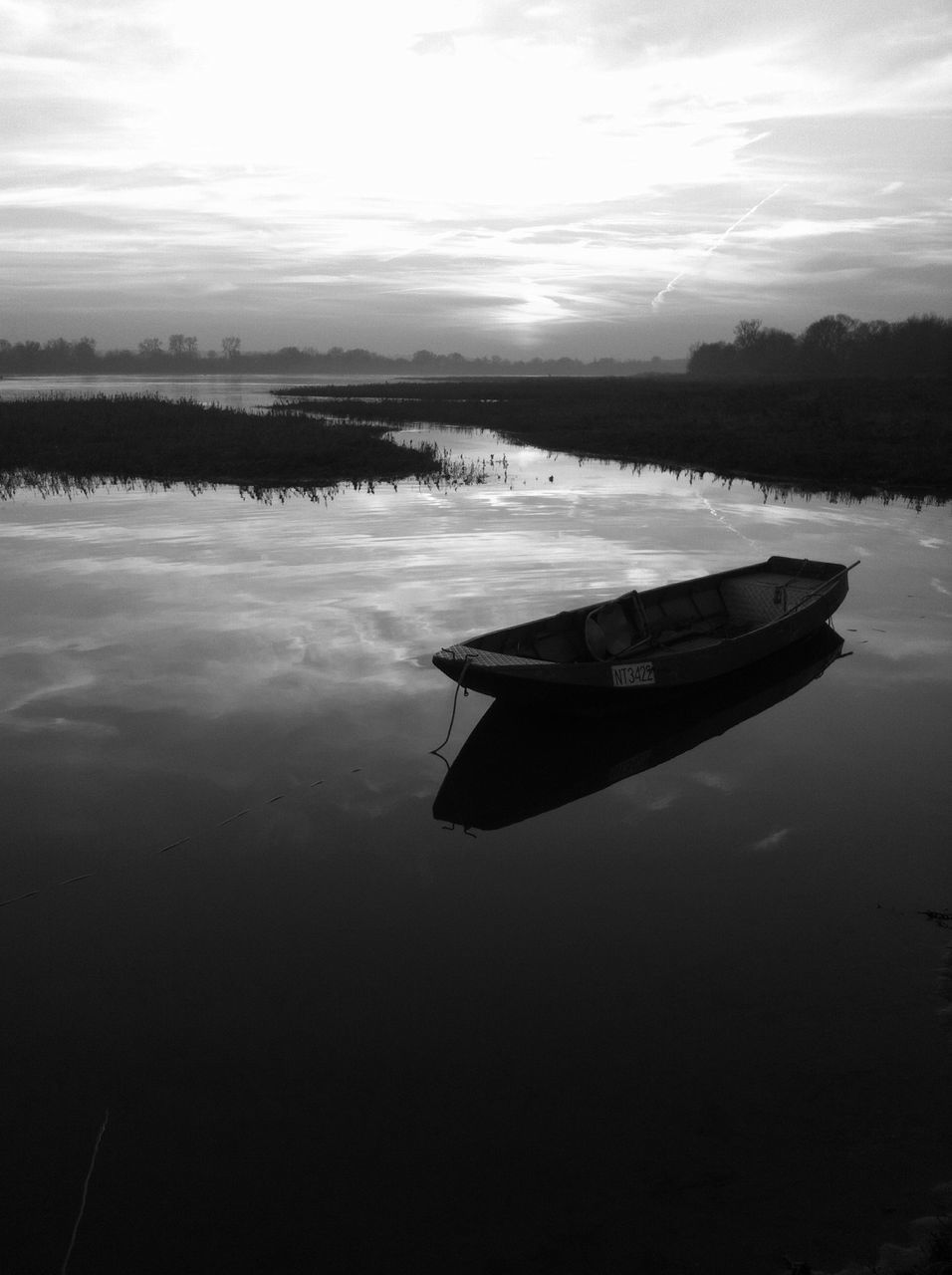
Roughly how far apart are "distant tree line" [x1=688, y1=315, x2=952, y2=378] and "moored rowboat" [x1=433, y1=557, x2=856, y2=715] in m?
75.5

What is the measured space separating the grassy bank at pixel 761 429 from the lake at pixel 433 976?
17.8 meters

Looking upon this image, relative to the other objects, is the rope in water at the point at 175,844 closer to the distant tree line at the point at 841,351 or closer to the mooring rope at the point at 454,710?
the mooring rope at the point at 454,710

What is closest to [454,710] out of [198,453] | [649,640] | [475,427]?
[649,640]

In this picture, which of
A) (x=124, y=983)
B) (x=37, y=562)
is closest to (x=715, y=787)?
(x=124, y=983)

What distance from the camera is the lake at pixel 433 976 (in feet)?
14.5

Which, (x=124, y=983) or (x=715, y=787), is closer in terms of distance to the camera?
(x=124, y=983)

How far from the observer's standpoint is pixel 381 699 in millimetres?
10812

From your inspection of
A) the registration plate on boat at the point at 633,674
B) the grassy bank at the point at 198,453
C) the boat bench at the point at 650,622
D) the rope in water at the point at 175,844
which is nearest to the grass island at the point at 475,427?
the grassy bank at the point at 198,453

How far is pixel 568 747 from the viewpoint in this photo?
984 cm

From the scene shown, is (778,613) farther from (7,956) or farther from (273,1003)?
(7,956)

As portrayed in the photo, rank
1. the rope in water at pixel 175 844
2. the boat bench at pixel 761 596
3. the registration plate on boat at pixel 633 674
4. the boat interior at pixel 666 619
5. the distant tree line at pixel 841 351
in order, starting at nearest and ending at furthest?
the rope in water at pixel 175 844 < the registration plate on boat at pixel 633 674 < the boat interior at pixel 666 619 < the boat bench at pixel 761 596 < the distant tree line at pixel 841 351

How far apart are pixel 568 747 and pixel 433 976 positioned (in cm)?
406

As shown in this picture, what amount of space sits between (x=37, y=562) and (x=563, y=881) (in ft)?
44.9

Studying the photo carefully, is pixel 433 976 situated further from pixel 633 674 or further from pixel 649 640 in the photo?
pixel 649 640
